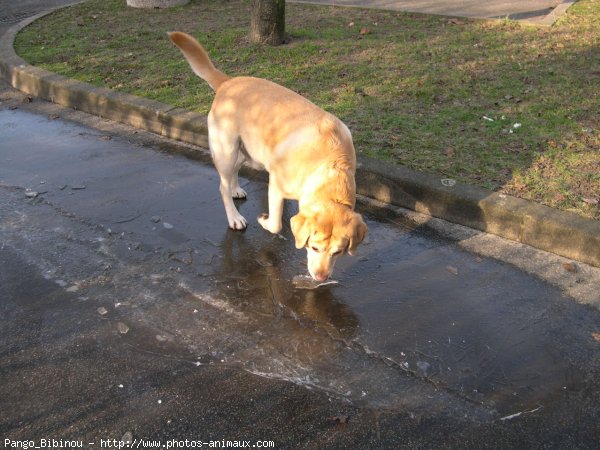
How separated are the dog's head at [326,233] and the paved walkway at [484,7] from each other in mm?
8340

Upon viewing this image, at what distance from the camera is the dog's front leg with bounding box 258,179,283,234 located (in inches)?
177

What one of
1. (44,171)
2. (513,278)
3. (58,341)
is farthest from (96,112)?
(513,278)

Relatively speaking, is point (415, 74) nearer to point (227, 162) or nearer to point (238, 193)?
point (238, 193)

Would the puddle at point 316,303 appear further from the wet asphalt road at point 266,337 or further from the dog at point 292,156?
the dog at point 292,156

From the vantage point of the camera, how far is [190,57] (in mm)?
5266

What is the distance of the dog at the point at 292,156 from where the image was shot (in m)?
3.83

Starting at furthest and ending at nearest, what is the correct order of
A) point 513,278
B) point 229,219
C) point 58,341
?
point 229,219 < point 513,278 < point 58,341

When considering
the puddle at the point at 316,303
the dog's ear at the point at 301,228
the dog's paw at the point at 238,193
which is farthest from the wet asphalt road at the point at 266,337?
the dog's ear at the point at 301,228

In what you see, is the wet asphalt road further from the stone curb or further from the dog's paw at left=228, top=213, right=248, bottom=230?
the stone curb

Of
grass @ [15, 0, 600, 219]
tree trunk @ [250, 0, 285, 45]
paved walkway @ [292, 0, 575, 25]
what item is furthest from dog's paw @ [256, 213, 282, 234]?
paved walkway @ [292, 0, 575, 25]

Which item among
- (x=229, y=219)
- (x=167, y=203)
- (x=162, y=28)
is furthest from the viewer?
(x=162, y=28)

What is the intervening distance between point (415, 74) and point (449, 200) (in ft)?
11.3

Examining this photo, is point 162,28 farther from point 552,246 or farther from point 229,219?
point 552,246

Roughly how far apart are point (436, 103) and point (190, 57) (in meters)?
3.24
